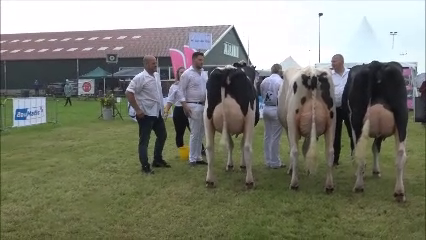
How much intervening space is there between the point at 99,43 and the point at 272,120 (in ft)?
128

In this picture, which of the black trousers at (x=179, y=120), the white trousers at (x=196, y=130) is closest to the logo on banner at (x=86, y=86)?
the black trousers at (x=179, y=120)

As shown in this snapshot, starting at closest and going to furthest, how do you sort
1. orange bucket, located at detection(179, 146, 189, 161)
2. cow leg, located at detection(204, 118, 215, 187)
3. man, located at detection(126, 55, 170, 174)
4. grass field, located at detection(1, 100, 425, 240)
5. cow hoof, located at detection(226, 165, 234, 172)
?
grass field, located at detection(1, 100, 425, 240)
cow leg, located at detection(204, 118, 215, 187)
man, located at detection(126, 55, 170, 174)
cow hoof, located at detection(226, 165, 234, 172)
orange bucket, located at detection(179, 146, 189, 161)

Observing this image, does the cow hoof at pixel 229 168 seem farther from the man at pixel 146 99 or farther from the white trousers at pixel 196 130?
the man at pixel 146 99

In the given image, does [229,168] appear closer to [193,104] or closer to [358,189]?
[193,104]

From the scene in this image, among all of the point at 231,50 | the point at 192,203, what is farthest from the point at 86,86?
the point at 192,203

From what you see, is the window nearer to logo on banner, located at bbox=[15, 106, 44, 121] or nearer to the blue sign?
the blue sign

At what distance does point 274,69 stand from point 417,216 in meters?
3.63

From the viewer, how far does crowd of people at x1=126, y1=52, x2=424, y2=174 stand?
25.5 feet

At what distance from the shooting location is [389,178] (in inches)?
A: 293

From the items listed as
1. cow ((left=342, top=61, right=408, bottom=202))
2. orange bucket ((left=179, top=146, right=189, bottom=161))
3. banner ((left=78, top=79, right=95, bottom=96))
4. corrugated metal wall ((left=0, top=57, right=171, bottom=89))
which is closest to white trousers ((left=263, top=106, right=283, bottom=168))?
orange bucket ((left=179, top=146, right=189, bottom=161))

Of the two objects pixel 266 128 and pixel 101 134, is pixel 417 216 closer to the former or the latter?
pixel 266 128

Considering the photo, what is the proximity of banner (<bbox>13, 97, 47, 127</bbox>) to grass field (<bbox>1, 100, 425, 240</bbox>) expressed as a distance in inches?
219

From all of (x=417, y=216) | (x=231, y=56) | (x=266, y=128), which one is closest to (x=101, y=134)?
(x=266, y=128)

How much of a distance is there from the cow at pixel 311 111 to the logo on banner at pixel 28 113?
34.6ft
